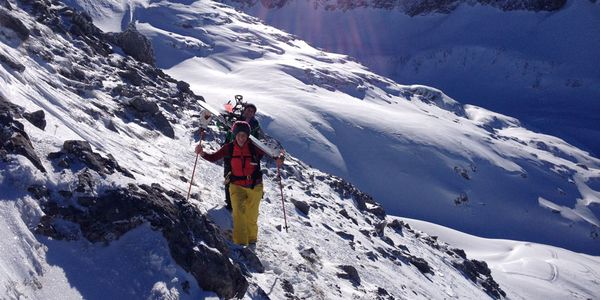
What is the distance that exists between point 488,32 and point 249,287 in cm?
9441

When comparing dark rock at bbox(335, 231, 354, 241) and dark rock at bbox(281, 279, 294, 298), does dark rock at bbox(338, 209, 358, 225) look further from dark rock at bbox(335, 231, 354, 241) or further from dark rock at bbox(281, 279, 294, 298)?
dark rock at bbox(281, 279, 294, 298)

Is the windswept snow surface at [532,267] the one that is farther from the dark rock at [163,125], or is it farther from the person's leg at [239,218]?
the person's leg at [239,218]

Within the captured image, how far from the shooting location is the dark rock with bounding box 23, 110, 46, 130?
7.17 m

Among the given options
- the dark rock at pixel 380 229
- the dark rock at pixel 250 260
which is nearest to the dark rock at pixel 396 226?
the dark rock at pixel 380 229

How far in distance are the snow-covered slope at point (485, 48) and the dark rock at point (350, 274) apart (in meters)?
63.3

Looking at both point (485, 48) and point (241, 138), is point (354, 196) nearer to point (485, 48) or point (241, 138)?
point (241, 138)

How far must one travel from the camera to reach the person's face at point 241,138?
798 cm

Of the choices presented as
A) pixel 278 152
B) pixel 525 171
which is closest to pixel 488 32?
pixel 525 171

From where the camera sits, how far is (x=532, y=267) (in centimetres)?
2662

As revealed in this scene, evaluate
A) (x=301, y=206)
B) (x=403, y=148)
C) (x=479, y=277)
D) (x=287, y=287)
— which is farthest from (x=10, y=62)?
(x=403, y=148)

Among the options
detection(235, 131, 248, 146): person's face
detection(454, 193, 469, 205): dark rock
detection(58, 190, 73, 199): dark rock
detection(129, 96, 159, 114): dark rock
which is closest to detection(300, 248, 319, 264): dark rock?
detection(235, 131, 248, 146): person's face

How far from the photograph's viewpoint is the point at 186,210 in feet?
22.5

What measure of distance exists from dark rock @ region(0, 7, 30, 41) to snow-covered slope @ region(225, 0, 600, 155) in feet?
212

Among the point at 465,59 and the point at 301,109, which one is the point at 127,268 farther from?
the point at 465,59
